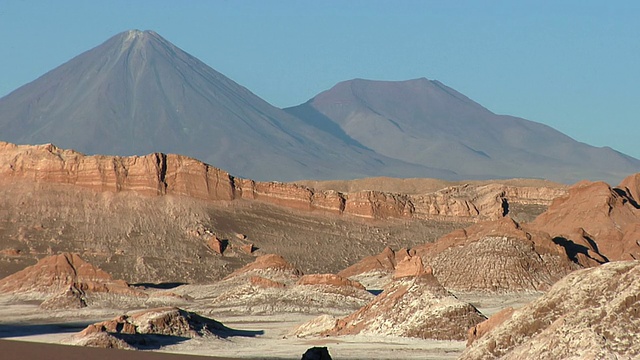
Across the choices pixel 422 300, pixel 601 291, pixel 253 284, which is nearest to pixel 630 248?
pixel 253 284

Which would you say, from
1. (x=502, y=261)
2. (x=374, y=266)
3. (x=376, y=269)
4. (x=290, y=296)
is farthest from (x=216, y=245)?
(x=290, y=296)

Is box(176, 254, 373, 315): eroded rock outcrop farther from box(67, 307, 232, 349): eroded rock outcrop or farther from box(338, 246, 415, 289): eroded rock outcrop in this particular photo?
box(67, 307, 232, 349): eroded rock outcrop

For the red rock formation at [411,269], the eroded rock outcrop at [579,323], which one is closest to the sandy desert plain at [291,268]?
the eroded rock outcrop at [579,323]

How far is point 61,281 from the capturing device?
97750 mm

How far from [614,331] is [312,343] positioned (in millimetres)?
25089

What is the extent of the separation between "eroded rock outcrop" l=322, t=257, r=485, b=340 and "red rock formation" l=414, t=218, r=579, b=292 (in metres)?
28.5

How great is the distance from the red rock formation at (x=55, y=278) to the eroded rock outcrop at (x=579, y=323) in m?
59.4

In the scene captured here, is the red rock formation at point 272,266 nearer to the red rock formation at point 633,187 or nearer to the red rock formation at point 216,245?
the red rock formation at point 216,245

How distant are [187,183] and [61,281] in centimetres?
3335

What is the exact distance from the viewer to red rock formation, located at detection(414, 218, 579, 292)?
92.6 metres

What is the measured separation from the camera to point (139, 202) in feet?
408

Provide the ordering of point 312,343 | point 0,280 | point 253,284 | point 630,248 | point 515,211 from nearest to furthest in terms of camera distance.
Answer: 1. point 312,343
2. point 253,284
3. point 0,280
4. point 630,248
5. point 515,211

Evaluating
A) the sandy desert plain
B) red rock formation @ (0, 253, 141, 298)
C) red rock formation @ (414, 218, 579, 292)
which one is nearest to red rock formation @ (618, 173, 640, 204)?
the sandy desert plain

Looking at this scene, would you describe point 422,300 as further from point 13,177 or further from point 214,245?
point 13,177
